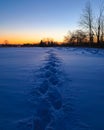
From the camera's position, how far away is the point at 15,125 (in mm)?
3693

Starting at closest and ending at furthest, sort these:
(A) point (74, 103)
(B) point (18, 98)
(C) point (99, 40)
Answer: (A) point (74, 103) → (B) point (18, 98) → (C) point (99, 40)

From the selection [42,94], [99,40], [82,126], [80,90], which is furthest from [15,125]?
[99,40]

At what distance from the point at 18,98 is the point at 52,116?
1.55 meters

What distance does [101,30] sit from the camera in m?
49.8

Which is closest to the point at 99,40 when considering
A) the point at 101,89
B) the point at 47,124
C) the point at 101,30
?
the point at 101,30

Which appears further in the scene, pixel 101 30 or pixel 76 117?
pixel 101 30

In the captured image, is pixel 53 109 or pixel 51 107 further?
pixel 51 107

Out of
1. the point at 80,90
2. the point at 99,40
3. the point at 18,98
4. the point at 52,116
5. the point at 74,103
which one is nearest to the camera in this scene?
the point at 52,116

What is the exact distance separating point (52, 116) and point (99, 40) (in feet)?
152

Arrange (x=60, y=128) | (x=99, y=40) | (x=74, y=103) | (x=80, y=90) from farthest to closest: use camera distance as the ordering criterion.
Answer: (x=99, y=40), (x=80, y=90), (x=74, y=103), (x=60, y=128)

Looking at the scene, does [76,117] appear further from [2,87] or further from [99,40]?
[99,40]

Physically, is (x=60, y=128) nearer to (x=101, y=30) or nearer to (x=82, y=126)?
(x=82, y=126)

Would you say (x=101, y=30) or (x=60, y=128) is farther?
(x=101, y=30)

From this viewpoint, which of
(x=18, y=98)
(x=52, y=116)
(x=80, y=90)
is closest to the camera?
(x=52, y=116)
